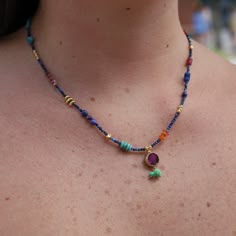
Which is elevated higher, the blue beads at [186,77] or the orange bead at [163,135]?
the blue beads at [186,77]

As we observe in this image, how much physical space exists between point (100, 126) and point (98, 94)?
7cm

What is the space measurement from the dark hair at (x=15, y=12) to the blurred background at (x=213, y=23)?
173cm

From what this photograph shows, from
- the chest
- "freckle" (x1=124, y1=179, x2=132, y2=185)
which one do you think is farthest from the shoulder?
"freckle" (x1=124, y1=179, x2=132, y2=185)

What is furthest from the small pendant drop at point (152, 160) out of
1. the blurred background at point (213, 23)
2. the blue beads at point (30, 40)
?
the blurred background at point (213, 23)

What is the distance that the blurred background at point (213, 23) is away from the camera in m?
2.76

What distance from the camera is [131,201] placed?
82 centimetres

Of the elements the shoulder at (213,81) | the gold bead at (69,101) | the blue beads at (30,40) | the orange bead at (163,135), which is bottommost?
the orange bead at (163,135)

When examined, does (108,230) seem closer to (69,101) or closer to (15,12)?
(69,101)

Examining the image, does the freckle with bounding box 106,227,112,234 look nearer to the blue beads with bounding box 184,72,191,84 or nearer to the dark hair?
the blue beads with bounding box 184,72,191,84

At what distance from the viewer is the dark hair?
1.00 meters

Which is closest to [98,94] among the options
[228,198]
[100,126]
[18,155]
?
[100,126]

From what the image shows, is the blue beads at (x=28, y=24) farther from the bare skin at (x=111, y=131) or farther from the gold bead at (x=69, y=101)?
the gold bead at (x=69, y=101)

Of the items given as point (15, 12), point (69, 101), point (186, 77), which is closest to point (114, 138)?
point (69, 101)

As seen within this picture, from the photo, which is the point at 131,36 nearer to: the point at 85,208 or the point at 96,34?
the point at 96,34
